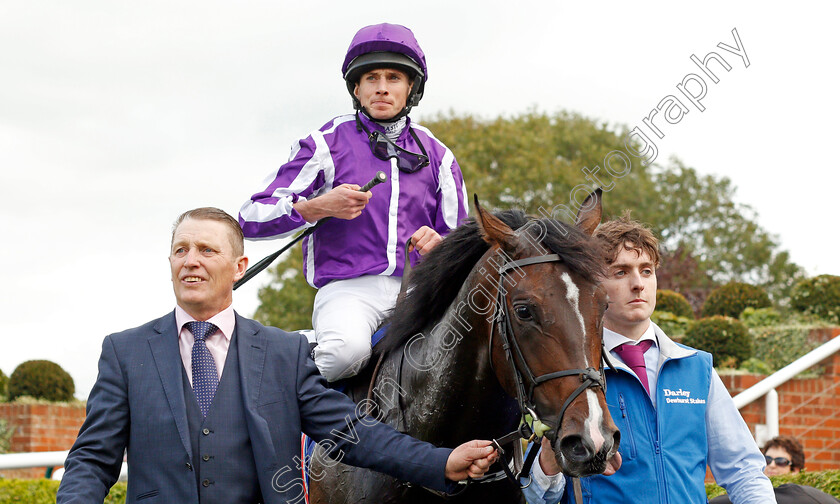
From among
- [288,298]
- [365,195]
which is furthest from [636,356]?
[288,298]

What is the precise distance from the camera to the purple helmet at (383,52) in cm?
422

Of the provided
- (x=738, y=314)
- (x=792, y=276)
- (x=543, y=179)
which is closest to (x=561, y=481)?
(x=738, y=314)

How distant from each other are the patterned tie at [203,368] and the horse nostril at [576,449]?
3.60 ft

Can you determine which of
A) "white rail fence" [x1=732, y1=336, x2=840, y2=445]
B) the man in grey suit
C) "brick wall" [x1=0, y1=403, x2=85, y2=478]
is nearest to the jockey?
the man in grey suit

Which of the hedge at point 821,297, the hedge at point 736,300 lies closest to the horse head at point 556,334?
the hedge at point 821,297

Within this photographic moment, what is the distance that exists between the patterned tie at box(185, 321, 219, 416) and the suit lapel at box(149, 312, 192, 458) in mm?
51

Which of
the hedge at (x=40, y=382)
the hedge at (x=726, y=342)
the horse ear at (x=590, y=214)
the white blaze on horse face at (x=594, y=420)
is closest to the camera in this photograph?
the white blaze on horse face at (x=594, y=420)

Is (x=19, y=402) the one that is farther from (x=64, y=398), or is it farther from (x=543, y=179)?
(x=543, y=179)

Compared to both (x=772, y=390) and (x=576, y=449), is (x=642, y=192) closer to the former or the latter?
(x=772, y=390)

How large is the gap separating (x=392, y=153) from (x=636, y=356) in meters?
1.55

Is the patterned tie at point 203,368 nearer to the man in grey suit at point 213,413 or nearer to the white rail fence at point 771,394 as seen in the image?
the man in grey suit at point 213,413

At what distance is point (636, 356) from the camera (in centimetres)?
332

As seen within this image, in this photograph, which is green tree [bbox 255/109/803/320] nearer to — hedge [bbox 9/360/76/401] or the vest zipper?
hedge [bbox 9/360/76/401]

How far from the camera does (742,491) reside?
3.07 m
